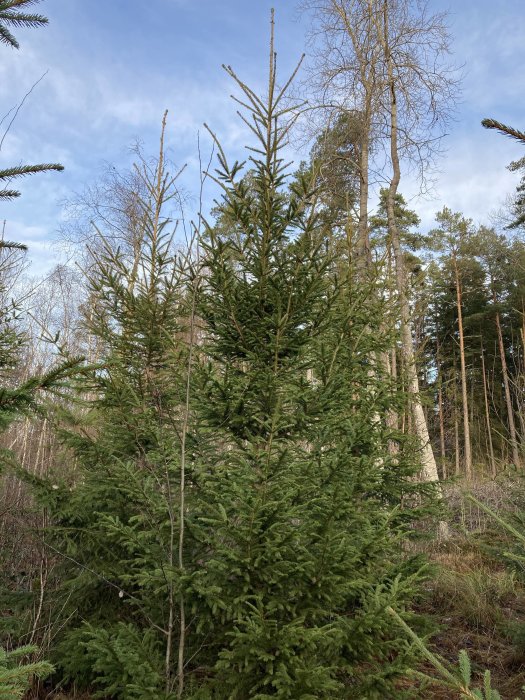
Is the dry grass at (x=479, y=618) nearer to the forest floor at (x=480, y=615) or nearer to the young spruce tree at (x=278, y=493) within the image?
the forest floor at (x=480, y=615)

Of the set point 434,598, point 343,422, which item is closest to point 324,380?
point 343,422

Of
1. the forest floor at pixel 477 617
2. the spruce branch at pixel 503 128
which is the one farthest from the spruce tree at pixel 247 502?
the spruce branch at pixel 503 128

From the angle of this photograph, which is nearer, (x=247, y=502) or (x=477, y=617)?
(x=247, y=502)

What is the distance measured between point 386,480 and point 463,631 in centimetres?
203

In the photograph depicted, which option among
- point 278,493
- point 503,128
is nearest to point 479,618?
point 278,493

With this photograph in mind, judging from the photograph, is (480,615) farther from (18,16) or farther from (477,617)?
(18,16)

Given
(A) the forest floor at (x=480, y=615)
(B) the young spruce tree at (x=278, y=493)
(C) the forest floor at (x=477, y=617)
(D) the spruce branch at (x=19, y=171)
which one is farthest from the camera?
(A) the forest floor at (x=480, y=615)

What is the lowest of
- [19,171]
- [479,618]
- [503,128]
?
[479,618]

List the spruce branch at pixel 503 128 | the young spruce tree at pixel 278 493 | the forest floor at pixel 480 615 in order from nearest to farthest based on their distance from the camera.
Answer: the spruce branch at pixel 503 128 → the young spruce tree at pixel 278 493 → the forest floor at pixel 480 615

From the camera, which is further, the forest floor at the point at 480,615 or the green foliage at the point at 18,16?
the forest floor at the point at 480,615

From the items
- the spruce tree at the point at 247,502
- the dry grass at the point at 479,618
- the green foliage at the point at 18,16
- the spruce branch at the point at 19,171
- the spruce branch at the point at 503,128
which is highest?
the green foliage at the point at 18,16

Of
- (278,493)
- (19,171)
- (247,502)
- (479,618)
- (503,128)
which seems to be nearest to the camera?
(503,128)

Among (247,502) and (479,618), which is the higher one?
(247,502)

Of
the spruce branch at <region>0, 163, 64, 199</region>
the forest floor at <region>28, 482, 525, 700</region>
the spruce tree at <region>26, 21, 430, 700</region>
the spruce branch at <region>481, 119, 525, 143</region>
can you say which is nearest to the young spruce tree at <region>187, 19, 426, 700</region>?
the spruce tree at <region>26, 21, 430, 700</region>
